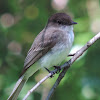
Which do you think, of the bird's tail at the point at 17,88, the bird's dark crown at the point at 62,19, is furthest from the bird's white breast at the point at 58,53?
the bird's tail at the point at 17,88

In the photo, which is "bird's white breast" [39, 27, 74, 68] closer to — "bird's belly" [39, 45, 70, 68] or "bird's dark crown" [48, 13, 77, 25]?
"bird's belly" [39, 45, 70, 68]

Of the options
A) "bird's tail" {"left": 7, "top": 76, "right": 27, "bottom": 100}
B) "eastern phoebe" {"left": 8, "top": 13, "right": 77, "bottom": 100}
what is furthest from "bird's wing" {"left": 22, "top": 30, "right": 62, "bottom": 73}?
"bird's tail" {"left": 7, "top": 76, "right": 27, "bottom": 100}

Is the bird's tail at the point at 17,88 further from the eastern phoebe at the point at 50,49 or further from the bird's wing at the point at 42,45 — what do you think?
the bird's wing at the point at 42,45

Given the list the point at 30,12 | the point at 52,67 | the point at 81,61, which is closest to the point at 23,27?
the point at 30,12

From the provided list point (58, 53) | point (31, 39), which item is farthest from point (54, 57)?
point (31, 39)

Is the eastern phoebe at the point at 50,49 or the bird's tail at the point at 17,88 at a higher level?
the eastern phoebe at the point at 50,49

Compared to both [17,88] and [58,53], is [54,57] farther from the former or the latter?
[17,88]
